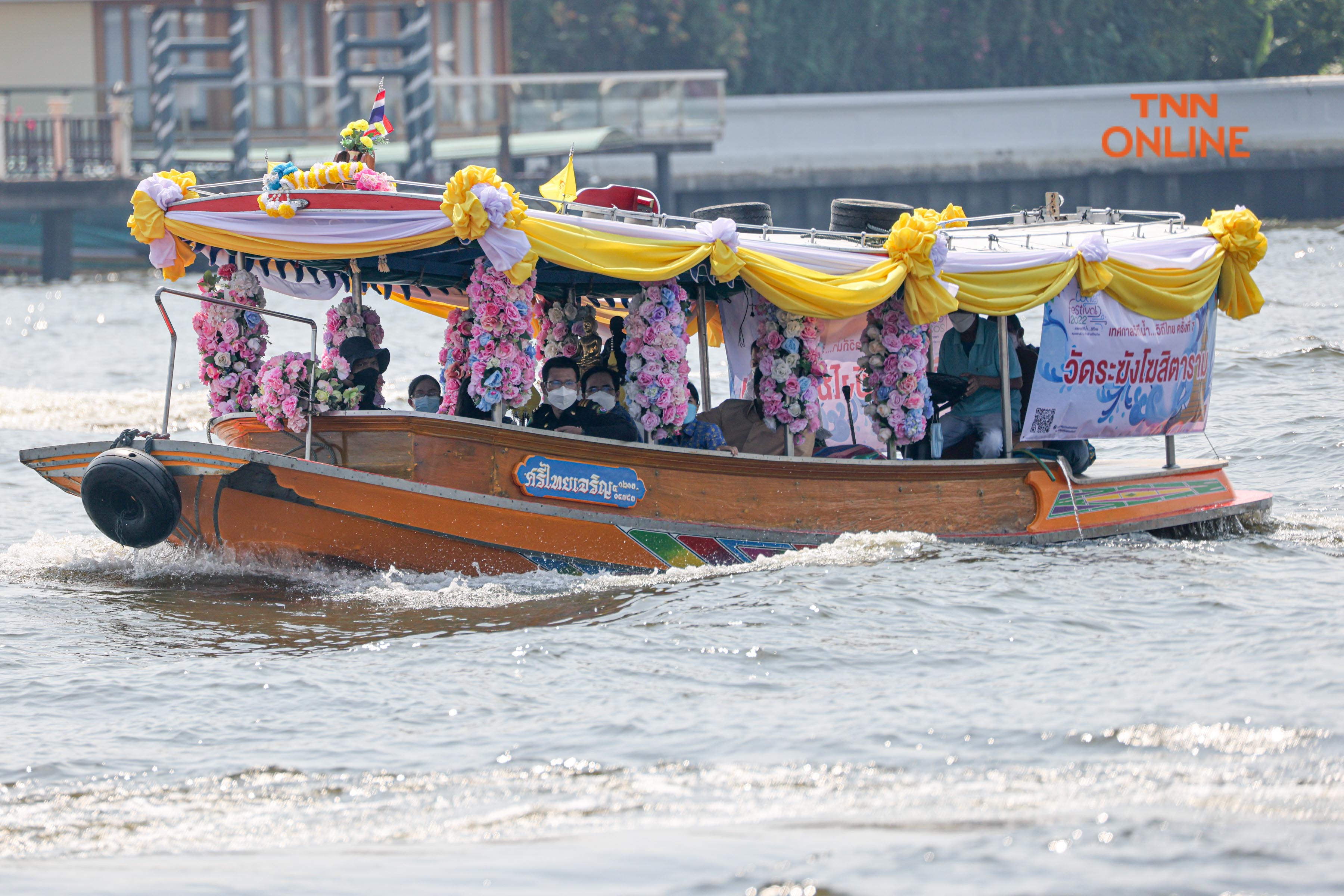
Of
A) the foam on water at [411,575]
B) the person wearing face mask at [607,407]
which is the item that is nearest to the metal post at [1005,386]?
the foam on water at [411,575]

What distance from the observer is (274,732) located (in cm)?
752

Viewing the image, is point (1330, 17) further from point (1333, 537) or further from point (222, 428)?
point (222, 428)

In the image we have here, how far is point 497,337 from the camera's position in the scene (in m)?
9.46

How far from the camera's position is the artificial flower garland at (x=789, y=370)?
10.4 m

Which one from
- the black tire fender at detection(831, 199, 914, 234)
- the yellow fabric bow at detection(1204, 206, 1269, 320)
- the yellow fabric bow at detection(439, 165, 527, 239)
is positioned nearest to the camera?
the yellow fabric bow at detection(439, 165, 527, 239)

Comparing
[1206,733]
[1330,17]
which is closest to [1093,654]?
[1206,733]

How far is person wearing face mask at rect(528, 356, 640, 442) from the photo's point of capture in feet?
32.7

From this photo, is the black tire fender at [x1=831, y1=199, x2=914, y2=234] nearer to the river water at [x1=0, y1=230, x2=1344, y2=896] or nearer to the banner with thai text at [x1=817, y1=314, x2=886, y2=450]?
the banner with thai text at [x1=817, y1=314, x2=886, y2=450]

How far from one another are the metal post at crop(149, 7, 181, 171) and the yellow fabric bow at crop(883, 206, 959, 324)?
21137 mm

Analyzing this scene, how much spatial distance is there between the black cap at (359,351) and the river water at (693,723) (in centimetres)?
127

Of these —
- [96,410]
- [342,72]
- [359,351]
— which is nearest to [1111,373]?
[359,351]

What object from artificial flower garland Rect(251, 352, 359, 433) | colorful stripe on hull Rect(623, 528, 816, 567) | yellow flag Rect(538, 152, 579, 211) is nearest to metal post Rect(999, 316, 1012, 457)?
colorful stripe on hull Rect(623, 528, 816, 567)

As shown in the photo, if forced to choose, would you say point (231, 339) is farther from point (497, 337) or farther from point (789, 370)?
point (789, 370)

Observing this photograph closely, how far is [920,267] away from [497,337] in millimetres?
2675
